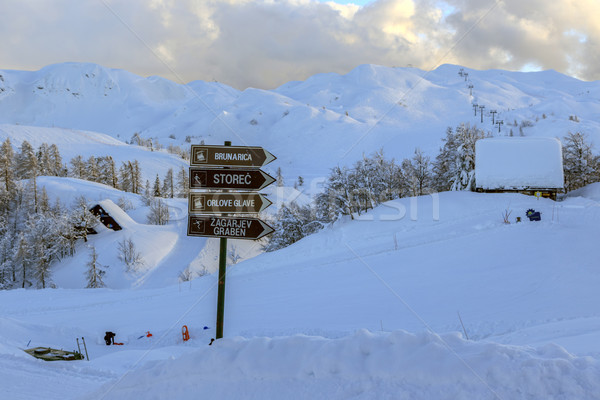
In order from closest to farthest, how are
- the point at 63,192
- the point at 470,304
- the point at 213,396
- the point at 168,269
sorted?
the point at 213,396 → the point at 470,304 → the point at 168,269 → the point at 63,192

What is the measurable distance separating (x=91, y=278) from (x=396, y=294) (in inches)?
1390

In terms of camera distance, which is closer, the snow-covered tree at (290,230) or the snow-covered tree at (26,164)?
the snow-covered tree at (290,230)

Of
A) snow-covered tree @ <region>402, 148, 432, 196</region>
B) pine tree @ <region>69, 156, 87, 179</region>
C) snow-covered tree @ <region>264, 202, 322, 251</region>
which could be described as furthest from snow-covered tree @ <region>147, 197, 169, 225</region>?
snow-covered tree @ <region>402, 148, 432, 196</region>

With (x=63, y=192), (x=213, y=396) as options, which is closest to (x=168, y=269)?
(x=63, y=192)

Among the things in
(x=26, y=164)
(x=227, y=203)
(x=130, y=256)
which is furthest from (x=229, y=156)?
(x=26, y=164)

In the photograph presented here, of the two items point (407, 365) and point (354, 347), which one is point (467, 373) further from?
point (354, 347)

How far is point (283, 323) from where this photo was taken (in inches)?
579

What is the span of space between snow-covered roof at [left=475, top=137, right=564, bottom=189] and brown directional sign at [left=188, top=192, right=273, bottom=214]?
37773 mm

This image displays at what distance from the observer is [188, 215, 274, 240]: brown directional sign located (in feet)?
22.1

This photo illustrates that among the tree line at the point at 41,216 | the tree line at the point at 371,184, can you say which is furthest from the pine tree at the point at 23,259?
the tree line at the point at 371,184

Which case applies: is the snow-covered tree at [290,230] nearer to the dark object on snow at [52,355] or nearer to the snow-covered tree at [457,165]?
the snow-covered tree at [457,165]

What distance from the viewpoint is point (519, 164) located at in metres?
39.5

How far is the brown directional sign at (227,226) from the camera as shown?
6738mm

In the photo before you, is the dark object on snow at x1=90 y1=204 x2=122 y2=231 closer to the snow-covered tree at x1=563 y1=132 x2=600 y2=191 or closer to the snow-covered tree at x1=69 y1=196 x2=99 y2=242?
the snow-covered tree at x1=69 y1=196 x2=99 y2=242
